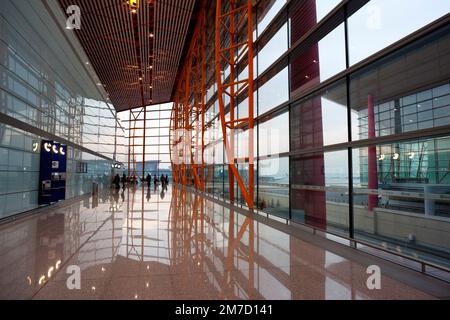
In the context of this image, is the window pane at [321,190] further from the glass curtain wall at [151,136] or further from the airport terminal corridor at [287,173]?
the glass curtain wall at [151,136]

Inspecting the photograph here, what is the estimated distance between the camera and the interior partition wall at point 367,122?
170 inches

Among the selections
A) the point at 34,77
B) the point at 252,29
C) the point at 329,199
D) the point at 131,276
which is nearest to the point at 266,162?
the point at 329,199

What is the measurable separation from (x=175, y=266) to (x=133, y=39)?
18.4 meters

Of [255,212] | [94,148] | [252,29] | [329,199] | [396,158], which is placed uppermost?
[252,29]

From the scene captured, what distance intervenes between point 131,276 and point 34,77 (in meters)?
9.91

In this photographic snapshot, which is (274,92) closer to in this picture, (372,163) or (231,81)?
(231,81)

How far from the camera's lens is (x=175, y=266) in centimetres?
432

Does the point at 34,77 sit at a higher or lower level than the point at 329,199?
higher

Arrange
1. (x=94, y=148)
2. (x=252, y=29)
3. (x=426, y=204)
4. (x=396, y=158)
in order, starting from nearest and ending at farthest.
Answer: (x=426, y=204) < (x=396, y=158) < (x=252, y=29) < (x=94, y=148)
